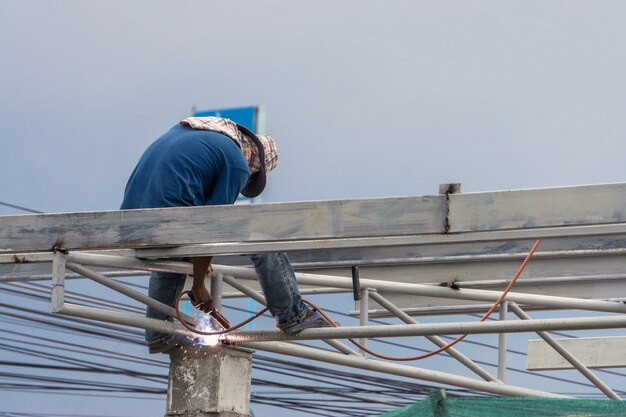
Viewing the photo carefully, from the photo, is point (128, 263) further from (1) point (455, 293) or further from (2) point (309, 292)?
(2) point (309, 292)

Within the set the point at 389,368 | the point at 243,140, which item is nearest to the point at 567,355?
the point at 389,368

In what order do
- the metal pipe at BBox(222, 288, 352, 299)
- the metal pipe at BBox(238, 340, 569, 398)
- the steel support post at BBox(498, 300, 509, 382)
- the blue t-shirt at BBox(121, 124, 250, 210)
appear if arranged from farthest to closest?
the metal pipe at BBox(222, 288, 352, 299) < the steel support post at BBox(498, 300, 509, 382) < the metal pipe at BBox(238, 340, 569, 398) < the blue t-shirt at BBox(121, 124, 250, 210)

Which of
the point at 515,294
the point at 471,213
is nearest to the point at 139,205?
the point at 471,213

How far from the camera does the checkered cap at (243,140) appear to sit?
631 cm

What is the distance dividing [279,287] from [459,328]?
108cm

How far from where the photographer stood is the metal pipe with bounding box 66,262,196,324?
6430mm

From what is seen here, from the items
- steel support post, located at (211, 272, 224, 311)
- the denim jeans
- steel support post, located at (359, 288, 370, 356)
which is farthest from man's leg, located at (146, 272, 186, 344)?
steel support post, located at (359, 288, 370, 356)

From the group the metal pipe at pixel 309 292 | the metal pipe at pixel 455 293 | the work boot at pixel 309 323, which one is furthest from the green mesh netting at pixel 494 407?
the metal pipe at pixel 309 292

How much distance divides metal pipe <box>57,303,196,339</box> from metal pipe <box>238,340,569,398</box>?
2.44 ft

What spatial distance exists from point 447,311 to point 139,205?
4096 millimetres

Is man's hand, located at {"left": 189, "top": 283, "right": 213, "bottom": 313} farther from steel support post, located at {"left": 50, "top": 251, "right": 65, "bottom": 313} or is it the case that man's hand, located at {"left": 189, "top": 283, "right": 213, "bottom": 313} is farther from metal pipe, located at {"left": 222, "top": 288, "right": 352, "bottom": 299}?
metal pipe, located at {"left": 222, "top": 288, "right": 352, "bottom": 299}

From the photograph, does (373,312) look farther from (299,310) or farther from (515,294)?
(299,310)

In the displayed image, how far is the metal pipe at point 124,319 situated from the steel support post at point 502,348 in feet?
8.37

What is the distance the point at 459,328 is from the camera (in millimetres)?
6656
